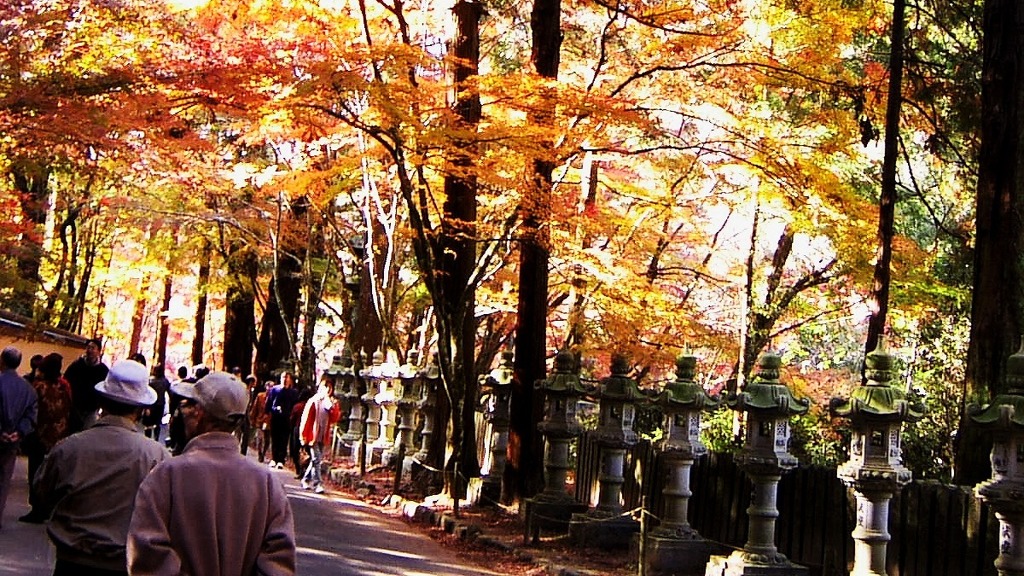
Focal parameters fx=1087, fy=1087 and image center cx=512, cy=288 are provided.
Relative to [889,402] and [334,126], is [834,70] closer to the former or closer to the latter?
[334,126]

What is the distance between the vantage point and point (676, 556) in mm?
11422

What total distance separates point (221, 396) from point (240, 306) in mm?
30125

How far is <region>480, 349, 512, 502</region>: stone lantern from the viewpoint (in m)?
16.5

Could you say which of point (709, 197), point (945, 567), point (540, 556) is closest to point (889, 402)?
point (945, 567)

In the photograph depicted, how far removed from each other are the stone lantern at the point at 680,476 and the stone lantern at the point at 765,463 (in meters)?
1.13

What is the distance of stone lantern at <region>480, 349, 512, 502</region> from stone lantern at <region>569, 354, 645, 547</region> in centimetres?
303

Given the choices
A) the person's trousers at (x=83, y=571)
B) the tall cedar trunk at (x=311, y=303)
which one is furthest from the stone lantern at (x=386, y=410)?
the person's trousers at (x=83, y=571)

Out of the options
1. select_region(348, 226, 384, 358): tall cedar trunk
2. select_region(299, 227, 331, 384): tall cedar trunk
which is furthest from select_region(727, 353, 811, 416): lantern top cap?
select_region(299, 227, 331, 384): tall cedar trunk

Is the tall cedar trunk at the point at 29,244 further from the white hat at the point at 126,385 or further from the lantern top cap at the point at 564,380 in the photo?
the white hat at the point at 126,385

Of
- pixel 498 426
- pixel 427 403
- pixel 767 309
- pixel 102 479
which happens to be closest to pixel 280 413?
pixel 427 403

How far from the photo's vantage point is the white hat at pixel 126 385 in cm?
487

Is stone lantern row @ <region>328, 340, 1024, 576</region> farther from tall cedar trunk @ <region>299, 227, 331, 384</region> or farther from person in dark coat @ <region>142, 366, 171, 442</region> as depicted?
tall cedar trunk @ <region>299, 227, 331, 384</region>

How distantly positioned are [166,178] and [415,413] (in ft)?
24.0

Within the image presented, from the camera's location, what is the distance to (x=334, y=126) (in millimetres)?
17109
